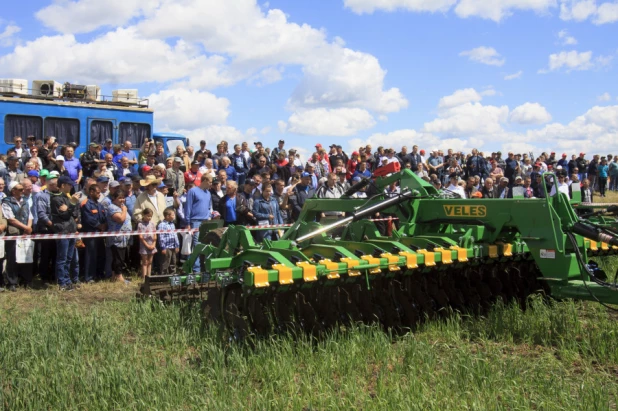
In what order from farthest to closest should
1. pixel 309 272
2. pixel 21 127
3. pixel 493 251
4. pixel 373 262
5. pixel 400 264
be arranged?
pixel 21 127 → pixel 493 251 → pixel 400 264 → pixel 373 262 → pixel 309 272

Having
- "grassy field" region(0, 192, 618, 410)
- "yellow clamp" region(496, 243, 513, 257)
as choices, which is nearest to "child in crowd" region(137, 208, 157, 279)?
"grassy field" region(0, 192, 618, 410)

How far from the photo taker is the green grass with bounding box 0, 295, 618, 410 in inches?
211

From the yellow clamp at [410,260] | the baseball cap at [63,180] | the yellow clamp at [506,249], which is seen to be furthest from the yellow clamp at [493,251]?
the baseball cap at [63,180]

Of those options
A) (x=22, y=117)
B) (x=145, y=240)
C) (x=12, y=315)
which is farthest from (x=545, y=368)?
(x=22, y=117)

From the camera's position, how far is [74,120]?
59.6 ft

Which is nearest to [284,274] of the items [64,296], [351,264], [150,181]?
[351,264]

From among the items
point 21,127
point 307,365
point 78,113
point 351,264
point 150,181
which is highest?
point 78,113

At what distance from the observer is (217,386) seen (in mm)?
5660

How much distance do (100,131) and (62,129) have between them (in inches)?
40.9

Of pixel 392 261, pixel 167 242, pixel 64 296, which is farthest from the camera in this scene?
pixel 167 242

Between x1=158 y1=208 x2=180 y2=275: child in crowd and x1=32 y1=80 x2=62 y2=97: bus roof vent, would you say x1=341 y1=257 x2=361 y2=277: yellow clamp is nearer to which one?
x1=158 y1=208 x2=180 y2=275: child in crowd

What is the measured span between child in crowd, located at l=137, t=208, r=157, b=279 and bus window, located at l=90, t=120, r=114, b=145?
25.5 ft

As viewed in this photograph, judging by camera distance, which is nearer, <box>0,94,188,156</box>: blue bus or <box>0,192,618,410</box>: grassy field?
<box>0,192,618,410</box>: grassy field

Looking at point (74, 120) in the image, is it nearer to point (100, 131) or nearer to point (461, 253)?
point (100, 131)
